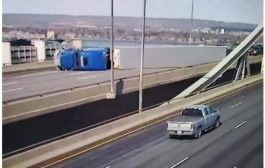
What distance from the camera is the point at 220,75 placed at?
7.11 m

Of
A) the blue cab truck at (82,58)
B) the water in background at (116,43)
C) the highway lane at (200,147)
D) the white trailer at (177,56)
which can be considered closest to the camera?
the highway lane at (200,147)

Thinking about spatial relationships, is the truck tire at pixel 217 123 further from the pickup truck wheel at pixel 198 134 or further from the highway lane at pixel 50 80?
the highway lane at pixel 50 80

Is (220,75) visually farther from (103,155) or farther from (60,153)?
(60,153)

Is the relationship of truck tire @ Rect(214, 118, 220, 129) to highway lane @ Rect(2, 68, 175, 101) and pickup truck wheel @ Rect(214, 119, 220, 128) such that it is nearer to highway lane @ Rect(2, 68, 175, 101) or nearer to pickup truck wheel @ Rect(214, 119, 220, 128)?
pickup truck wheel @ Rect(214, 119, 220, 128)

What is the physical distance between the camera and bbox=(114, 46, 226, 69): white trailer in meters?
7.07

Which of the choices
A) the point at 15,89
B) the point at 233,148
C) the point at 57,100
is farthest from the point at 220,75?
the point at 15,89

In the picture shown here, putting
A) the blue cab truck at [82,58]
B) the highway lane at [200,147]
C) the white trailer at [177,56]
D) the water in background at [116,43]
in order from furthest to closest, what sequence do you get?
the white trailer at [177,56] < the blue cab truck at [82,58] < the water in background at [116,43] < the highway lane at [200,147]

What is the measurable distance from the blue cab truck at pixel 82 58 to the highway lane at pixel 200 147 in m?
1.42

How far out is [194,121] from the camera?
643 cm

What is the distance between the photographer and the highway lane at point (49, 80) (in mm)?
6016

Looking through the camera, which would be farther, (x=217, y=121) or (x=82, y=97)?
(x=82, y=97)

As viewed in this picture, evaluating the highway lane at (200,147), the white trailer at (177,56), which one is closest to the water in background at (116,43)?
the white trailer at (177,56)

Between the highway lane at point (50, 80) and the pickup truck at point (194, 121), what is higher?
the highway lane at point (50, 80)

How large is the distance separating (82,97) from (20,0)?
214cm
